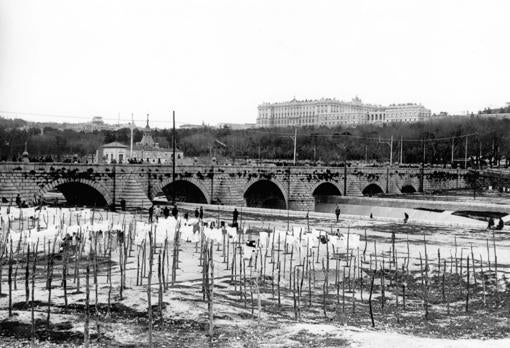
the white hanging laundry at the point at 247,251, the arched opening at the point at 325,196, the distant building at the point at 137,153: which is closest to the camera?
the white hanging laundry at the point at 247,251

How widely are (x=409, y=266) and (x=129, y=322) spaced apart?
14.9 m

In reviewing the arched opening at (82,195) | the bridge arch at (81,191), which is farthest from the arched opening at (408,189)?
the bridge arch at (81,191)

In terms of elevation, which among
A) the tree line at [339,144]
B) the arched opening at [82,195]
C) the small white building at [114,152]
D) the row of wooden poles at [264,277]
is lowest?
the row of wooden poles at [264,277]

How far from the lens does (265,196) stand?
7306cm

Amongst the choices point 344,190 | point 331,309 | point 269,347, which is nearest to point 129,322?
point 269,347

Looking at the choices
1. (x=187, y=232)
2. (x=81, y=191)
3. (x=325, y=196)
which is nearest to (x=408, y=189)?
(x=325, y=196)

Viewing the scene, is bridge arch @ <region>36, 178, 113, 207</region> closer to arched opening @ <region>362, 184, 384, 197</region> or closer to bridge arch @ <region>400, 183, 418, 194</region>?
arched opening @ <region>362, 184, 384, 197</region>

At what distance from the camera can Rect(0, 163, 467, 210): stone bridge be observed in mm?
44844

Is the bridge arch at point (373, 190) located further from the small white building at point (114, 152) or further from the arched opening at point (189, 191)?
the small white building at point (114, 152)

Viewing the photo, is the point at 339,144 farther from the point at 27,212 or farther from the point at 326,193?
the point at 27,212

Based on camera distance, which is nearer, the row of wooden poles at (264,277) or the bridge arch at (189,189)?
the row of wooden poles at (264,277)

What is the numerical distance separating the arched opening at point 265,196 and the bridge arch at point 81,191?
68.5 feet

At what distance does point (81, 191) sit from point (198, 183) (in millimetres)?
10316

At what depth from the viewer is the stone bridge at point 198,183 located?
147ft
